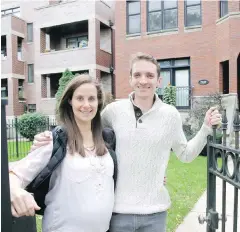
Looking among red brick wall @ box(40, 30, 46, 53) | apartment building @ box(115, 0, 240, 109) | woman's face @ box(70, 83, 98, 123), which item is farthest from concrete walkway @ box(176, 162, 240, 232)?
red brick wall @ box(40, 30, 46, 53)

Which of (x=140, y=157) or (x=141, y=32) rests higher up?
(x=141, y=32)

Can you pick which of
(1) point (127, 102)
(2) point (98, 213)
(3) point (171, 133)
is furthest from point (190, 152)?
(2) point (98, 213)

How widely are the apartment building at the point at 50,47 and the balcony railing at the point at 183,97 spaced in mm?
5358

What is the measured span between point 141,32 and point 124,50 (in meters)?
1.38

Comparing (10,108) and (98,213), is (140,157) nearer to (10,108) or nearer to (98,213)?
Result: (98,213)

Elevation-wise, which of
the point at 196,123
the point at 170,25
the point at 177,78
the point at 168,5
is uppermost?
the point at 168,5

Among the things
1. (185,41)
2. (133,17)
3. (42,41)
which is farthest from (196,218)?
(42,41)

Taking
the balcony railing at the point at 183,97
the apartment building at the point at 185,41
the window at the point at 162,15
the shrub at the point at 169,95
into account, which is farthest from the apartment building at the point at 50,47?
the shrub at the point at 169,95

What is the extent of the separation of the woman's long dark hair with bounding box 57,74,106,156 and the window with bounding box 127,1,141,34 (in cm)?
1538

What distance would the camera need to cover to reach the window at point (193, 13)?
15.3m

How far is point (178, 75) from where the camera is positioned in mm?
15969

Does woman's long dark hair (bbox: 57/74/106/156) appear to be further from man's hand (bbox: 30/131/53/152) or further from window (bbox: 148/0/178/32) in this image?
window (bbox: 148/0/178/32)

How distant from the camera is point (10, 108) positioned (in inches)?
856

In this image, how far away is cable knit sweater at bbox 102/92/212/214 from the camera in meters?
2.08
